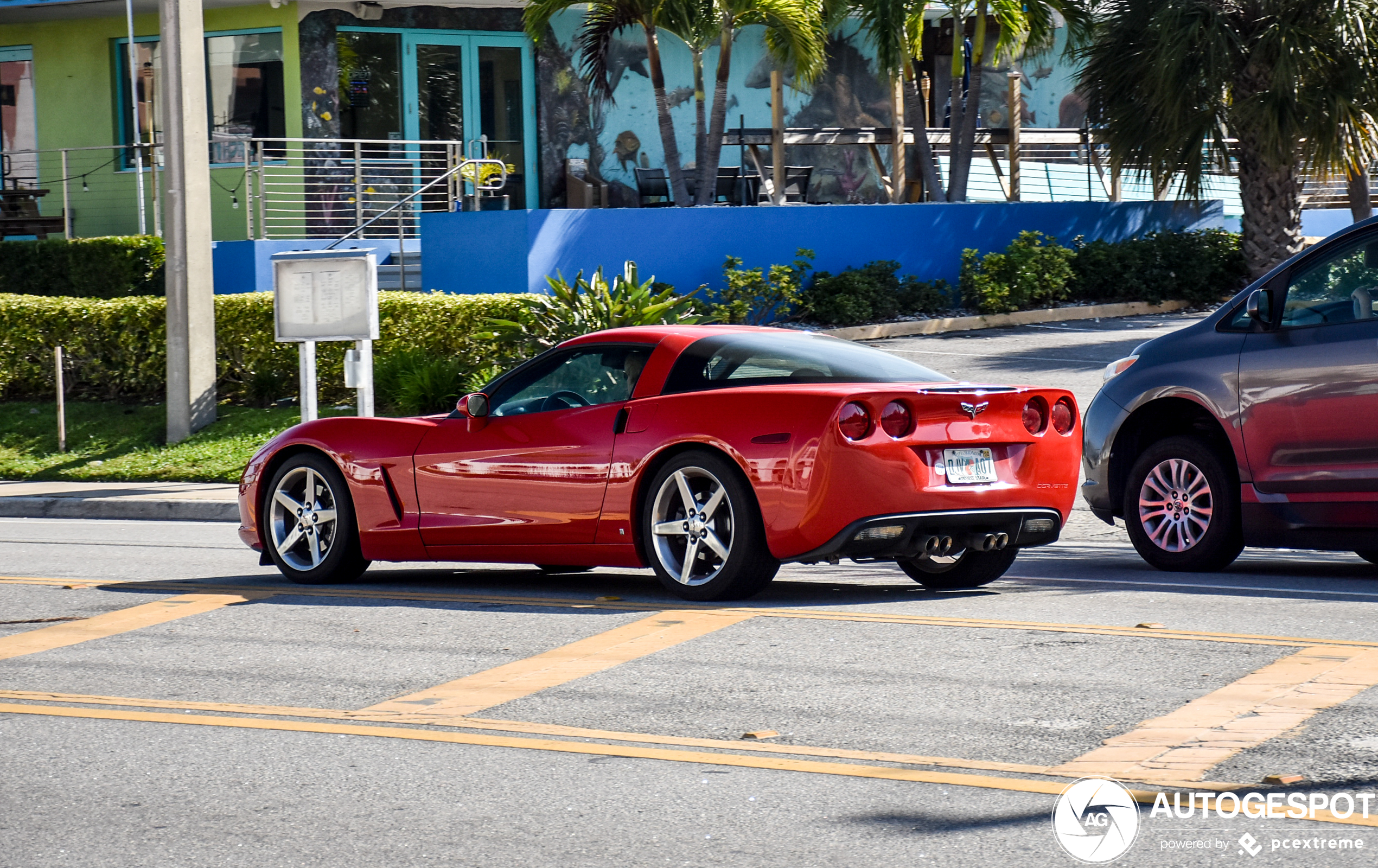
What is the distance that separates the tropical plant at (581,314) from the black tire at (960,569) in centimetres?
807

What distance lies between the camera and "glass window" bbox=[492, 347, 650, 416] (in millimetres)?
8930

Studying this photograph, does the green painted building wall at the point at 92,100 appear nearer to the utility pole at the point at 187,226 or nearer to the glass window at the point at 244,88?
the glass window at the point at 244,88

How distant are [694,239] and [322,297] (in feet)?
25.6

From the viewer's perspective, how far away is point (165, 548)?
39.8 ft

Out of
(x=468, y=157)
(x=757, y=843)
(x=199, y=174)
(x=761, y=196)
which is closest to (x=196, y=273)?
(x=199, y=174)

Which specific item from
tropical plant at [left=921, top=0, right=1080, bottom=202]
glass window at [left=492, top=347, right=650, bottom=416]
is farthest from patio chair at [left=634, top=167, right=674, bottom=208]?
glass window at [left=492, top=347, right=650, bottom=416]

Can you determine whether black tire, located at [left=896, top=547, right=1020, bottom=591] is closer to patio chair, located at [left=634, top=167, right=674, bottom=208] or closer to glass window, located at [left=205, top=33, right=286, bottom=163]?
patio chair, located at [left=634, top=167, right=674, bottom=208]

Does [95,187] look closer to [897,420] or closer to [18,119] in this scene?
[18,119]

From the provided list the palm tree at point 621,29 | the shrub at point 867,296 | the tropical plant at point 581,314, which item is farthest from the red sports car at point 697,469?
the palm tree at point 621,29

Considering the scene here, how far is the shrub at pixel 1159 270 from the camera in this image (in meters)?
24.5

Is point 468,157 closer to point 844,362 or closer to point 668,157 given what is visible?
point 668,157

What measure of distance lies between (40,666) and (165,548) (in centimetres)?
481

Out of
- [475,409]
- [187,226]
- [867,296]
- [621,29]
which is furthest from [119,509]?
[621,29]

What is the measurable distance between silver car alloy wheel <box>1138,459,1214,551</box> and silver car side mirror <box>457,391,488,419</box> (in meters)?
3.66
